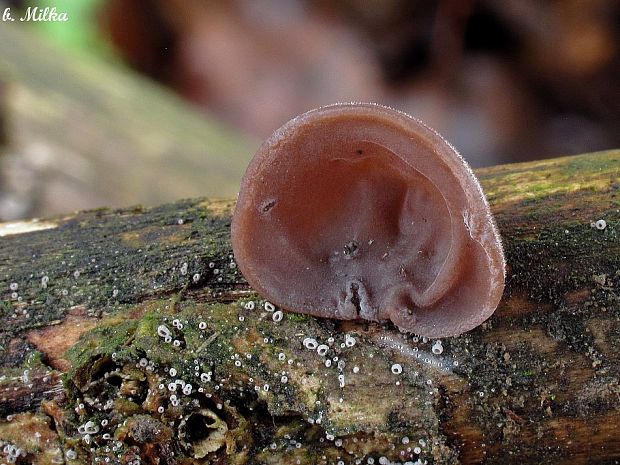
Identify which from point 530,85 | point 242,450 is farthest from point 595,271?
point 530,85

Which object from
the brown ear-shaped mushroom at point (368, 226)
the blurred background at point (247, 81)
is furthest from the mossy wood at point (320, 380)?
the blurred background at point (247, 81)

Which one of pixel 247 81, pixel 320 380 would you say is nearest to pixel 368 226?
pixel 320 380

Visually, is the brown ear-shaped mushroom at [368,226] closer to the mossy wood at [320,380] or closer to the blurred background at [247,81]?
the mossy wood at [320,380]

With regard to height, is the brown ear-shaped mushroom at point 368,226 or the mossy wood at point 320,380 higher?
the brown ear-shaped mushroom at point 368,226

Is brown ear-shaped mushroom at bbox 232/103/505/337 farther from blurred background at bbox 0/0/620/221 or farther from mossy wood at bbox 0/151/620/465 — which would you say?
blurred background at bbox 0/0/620/221

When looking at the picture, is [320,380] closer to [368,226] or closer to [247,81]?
[368,226]

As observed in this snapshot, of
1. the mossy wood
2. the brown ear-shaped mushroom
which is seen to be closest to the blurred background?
the mossy wood

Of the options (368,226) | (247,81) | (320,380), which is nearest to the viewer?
(320,380)
